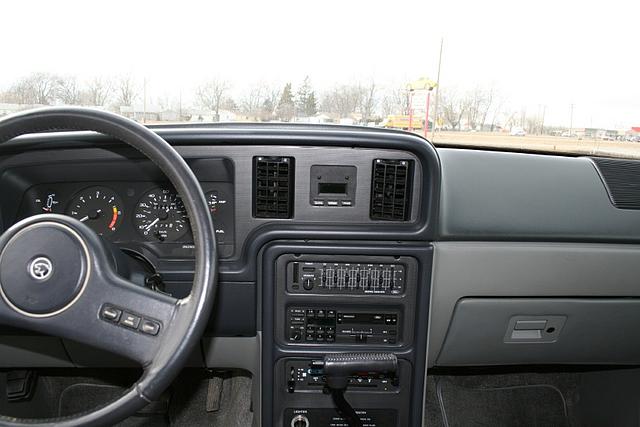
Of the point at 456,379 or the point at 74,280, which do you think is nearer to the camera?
the point at 74,280

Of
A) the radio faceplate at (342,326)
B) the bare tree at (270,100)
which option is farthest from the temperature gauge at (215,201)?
the radio faceplate at (342,326)

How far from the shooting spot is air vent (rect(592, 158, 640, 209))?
7.44 ft

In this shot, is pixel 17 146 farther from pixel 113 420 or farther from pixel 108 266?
pixel 113 420

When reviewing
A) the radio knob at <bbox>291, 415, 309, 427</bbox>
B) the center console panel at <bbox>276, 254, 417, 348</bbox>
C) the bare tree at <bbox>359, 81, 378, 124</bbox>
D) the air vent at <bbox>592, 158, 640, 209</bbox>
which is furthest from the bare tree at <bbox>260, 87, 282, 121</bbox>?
the air vent at <bbox>592, 158, 640, 209</bbox>

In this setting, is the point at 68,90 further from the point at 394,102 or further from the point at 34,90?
the point at 394,102

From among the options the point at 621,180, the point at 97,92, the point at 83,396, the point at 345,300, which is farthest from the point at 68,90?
the point at 621,180

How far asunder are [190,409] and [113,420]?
1.61 m

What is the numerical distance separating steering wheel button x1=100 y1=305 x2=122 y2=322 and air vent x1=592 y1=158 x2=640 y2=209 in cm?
188

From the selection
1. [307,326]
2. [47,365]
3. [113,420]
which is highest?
[113,420]

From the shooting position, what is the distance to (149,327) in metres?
1.33

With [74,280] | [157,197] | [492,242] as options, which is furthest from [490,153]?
[74,280]

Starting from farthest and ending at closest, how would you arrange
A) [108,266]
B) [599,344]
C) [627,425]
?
[627,425], [599,344], [108,266]

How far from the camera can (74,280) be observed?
1.33 m

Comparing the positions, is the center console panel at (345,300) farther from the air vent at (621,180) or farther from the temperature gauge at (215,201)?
the air vent at (621,180)
